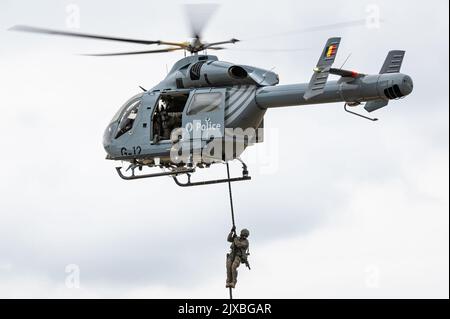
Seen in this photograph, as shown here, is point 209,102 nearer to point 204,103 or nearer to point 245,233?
point 204,103

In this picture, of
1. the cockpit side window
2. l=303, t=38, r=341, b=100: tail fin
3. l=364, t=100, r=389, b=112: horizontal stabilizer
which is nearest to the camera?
l=303, t=38, r=341, b=100: tail fin

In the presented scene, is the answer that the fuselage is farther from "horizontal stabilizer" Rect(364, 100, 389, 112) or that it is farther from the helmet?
the helmet

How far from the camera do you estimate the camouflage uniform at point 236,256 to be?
38.2m

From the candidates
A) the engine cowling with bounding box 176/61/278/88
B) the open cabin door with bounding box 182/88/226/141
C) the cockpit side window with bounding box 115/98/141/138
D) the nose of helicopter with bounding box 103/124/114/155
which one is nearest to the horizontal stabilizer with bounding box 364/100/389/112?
the engine cowling with bounding box 176/61/278/88

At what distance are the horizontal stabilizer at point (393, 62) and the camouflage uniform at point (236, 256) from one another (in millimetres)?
4380

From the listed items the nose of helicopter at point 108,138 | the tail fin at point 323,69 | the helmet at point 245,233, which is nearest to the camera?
the tail fin at point 323,69

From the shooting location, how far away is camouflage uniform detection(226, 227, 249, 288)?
3816 centimetres

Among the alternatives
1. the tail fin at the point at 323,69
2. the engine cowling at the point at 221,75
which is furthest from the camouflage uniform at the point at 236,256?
the tail fin at the point at 323,69

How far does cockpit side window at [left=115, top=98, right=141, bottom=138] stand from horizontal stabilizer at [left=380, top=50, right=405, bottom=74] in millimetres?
5600

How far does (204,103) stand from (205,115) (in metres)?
0.28

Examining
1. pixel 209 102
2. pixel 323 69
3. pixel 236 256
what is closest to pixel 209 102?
pixel 209 102

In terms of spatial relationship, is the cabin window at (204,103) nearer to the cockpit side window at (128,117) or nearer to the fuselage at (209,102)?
the fuselage at (209,102)

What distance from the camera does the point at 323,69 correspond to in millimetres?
36375
